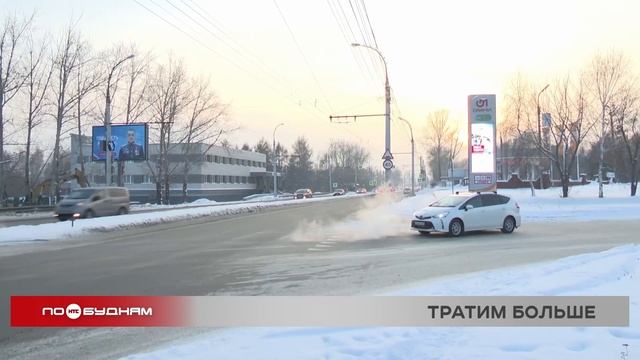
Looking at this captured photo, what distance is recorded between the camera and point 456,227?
1864 cm

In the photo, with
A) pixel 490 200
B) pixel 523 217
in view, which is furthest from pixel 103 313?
pixel 523 217

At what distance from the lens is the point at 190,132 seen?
58.6m

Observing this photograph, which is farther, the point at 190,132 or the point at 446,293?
the point at 190,132

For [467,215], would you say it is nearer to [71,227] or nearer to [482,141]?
[482,141]

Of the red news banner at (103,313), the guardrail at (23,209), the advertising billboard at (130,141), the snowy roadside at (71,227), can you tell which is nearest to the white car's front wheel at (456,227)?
the red news banner at (103,313)

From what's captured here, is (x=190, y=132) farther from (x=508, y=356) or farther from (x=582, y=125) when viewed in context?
(x=508, y=356)

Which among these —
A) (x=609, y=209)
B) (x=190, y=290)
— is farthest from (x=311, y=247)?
(x=609, y=209)

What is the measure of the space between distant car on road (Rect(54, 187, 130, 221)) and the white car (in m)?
17.9

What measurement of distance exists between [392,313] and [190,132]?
54.7 m

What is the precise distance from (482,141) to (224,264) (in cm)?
1897

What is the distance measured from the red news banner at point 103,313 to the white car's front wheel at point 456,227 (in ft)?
42.8

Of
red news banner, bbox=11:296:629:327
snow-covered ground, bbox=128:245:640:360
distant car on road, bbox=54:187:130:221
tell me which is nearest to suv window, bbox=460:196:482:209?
snow-covered ground, bbox=128:245:640:360

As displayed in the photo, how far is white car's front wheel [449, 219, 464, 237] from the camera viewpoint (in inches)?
730

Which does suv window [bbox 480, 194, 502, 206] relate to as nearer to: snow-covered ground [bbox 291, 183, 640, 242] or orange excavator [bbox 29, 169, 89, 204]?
snow-covered ground [bbox 291, 183, 640, 242]
